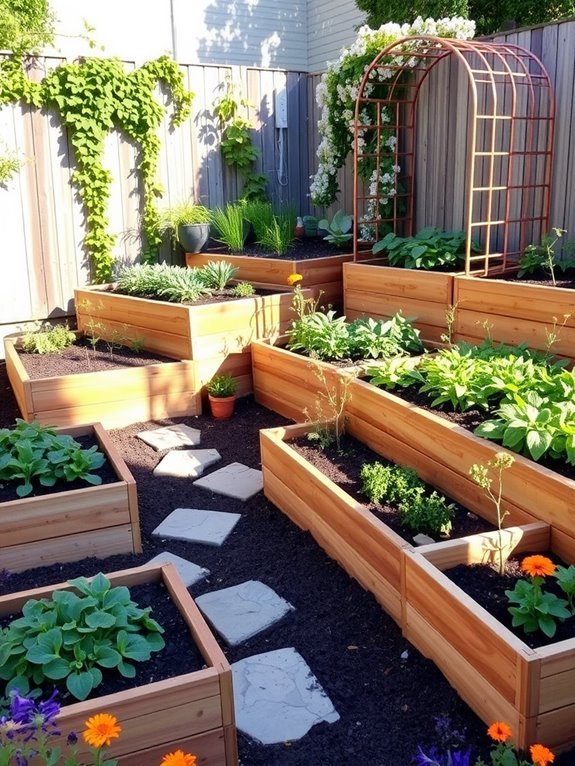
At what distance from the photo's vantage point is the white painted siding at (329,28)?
36.6 ft

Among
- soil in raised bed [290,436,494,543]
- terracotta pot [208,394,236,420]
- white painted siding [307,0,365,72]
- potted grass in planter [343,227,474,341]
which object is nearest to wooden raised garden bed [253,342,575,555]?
soil in raised bed [290,436,494,543]

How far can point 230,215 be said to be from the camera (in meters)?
6.67

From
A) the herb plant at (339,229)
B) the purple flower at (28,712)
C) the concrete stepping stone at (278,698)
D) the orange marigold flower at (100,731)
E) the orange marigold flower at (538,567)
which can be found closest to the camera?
the orange marigold flower at (100,731)

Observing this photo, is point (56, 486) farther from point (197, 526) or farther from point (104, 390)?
point (104, 390)

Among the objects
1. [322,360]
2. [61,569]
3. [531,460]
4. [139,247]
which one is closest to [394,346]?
[322,360]

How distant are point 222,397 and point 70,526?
7.24 ft

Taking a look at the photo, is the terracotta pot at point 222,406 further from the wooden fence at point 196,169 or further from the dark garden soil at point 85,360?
the wooden fence at point 196,169

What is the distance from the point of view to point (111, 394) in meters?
4.98

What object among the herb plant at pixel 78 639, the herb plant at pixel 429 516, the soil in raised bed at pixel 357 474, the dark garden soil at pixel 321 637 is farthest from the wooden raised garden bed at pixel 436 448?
the herb plant at pixel 78 639

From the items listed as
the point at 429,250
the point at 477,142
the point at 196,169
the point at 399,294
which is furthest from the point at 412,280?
the point at 196,169

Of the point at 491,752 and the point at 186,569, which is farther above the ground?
the point at 491,752

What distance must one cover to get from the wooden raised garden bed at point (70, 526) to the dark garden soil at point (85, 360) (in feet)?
6.28

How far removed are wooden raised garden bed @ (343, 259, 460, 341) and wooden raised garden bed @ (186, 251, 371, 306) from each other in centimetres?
31

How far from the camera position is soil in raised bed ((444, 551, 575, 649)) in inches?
89.8
